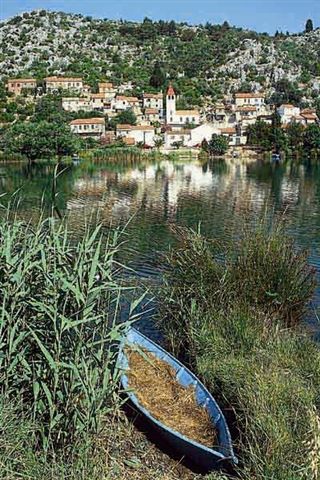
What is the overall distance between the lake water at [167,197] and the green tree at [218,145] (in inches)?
413

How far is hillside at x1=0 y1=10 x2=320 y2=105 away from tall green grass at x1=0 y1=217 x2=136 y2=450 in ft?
282

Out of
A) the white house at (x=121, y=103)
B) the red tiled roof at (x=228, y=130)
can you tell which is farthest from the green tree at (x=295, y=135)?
the white house at (x=121, y=103)

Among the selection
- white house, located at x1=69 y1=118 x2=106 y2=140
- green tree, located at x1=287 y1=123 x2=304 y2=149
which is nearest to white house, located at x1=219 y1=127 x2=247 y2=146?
green tree, located at x1=287 y1=123 x2=304 y2=149

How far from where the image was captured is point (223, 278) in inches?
292

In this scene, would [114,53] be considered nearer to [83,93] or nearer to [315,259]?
[83,93]

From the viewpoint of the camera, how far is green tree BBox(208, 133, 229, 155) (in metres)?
65.9

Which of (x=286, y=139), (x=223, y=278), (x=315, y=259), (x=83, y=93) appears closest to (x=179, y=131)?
(x=286, y=139)

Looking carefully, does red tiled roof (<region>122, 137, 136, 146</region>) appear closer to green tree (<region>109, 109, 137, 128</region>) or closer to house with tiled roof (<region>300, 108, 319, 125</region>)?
green tree (<region>109, 109, 137, 128</region>)

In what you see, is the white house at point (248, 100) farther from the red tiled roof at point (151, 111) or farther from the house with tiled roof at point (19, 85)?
the house with tiled roof at point (19, 85)

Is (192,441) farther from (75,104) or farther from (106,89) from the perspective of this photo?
(106,89)

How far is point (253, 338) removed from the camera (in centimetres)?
651

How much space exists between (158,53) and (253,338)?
115m

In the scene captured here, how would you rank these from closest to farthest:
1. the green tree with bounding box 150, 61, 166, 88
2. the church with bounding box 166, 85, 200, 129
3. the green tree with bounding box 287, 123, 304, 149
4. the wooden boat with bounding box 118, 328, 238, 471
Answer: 1. the wooden boat with bounding box 118, 328, 238, 471
2. the green tree with bounding box 287, 123, 304, 149
3. the church with bounding box 166, 85, 200, 129
4. the green tree with bounding box 150, 61, 166, 88

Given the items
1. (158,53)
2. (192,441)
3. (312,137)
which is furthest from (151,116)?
(192,441)
